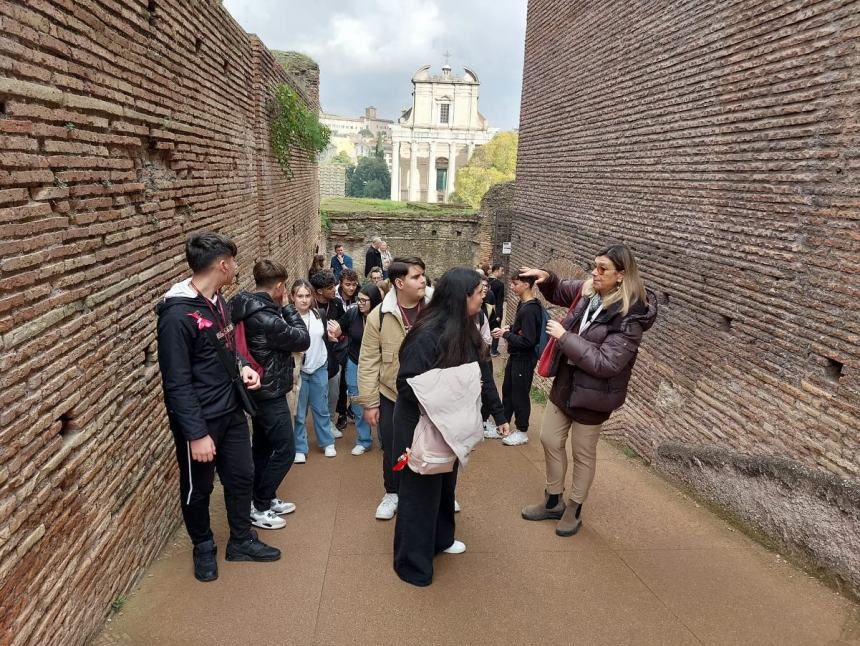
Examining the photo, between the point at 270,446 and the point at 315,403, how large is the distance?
4.13 ft

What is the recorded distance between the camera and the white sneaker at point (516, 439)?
570 centimetres

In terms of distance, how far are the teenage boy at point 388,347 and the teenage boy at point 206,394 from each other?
2.80 feet

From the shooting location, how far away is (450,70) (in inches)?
2744

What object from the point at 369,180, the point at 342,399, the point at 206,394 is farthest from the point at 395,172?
the point at 206,394

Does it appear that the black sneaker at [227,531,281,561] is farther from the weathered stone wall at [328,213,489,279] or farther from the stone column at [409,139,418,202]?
the stone column at [409,139,418,202]

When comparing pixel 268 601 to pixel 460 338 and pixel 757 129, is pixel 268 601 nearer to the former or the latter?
pixel 460 338

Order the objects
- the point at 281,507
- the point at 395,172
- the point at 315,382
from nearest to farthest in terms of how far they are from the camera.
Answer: the point at 281,507
the point at 315,382
the point at 395,172

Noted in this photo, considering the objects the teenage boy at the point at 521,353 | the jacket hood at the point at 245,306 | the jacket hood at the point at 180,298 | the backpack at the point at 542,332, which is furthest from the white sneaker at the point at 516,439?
the jacket hood at the point at 180,298

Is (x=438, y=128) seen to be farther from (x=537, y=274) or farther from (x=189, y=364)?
(x=189, y=364)

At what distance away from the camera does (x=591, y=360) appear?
3.44 m

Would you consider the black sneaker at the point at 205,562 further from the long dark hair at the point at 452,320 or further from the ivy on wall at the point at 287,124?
the ivy on wall at the point at 287,124

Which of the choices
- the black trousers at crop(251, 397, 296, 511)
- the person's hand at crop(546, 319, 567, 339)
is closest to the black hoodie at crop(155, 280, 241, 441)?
the black trousers at crop(251, 397, 296, 511)

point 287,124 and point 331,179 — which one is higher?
point 287,124

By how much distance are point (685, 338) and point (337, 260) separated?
24.3 ft
